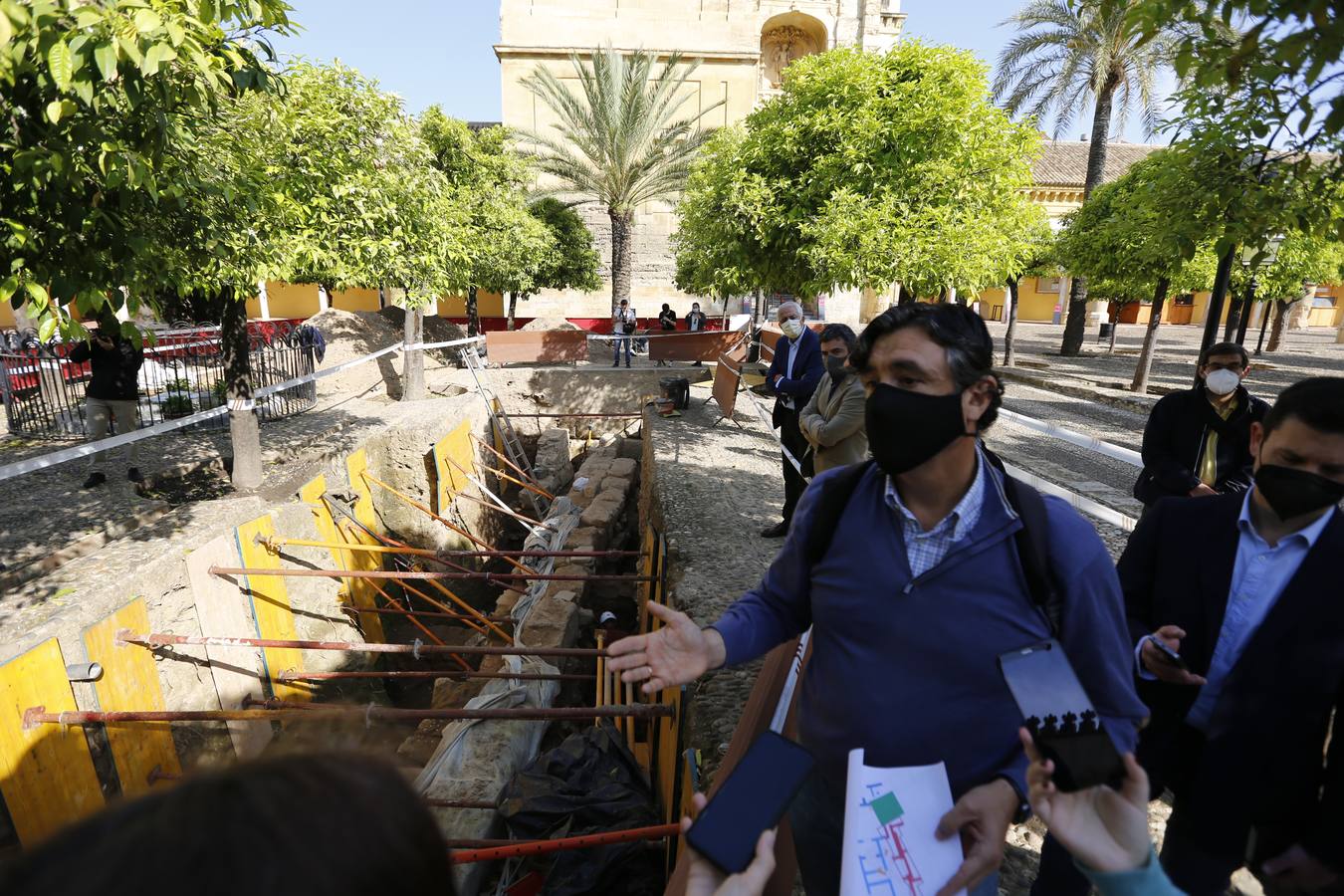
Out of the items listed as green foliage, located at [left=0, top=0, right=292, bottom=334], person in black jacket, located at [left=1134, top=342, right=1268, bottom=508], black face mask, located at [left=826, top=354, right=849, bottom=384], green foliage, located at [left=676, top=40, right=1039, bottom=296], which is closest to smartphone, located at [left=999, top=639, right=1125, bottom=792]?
person in black jacket, located at [left=1134, top=342, right=1268, bottom=508]

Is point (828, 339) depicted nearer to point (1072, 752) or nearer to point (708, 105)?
point (1072, 752)

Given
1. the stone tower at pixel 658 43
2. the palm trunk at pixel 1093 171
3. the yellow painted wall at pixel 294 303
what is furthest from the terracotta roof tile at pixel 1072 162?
the yellow painted wall at pixel 294 303

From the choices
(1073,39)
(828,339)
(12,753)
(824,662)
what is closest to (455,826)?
(12,753)

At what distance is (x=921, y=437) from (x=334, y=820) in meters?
1.35

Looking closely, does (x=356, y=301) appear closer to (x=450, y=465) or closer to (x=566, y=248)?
(x=566, y=248)

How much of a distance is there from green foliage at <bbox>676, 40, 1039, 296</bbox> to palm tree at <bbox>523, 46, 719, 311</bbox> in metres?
11.2

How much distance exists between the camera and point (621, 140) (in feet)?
59.9

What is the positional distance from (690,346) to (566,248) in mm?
9751

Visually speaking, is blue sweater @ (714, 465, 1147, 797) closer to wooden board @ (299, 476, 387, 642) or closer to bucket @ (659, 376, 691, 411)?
wooden board @ (299, 476, 387, 642)

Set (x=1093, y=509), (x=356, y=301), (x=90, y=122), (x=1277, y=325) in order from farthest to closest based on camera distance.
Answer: (x=356, y=301) → (x=1277, y=325) → (x=1093, y=509) → (x=90, y=122)

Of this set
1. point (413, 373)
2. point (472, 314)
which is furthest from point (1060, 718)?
point (472, 314)

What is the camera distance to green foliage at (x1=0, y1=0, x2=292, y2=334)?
2102mm

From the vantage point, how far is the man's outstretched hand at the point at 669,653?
1.49m

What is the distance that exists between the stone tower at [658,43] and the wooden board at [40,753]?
2633cm
